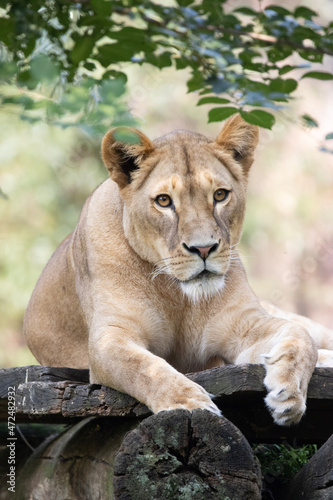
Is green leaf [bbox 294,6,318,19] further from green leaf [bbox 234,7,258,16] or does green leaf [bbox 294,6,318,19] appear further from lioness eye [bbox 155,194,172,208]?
lioness eye [bbox 155,194,172,208]

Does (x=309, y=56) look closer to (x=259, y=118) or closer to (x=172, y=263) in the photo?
(x=259, y=118)

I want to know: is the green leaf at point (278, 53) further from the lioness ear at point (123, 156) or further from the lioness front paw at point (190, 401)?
the lioness front paw at point (190, 401)

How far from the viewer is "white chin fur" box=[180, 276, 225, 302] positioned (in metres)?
3.28

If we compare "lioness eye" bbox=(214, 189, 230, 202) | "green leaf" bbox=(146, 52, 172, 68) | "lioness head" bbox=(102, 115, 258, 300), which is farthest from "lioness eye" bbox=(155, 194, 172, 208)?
"green leaf" bbox=(146, 52, 172, 68)

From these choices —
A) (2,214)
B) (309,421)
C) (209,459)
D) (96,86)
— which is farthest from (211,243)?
(2,214)

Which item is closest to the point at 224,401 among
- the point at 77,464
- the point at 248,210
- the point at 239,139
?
the point at 77,464

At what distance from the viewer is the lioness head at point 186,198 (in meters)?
3.25

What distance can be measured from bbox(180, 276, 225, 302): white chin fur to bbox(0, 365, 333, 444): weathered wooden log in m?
0.61

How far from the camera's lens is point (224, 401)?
2730 mm

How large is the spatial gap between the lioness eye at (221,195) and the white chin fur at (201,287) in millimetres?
381

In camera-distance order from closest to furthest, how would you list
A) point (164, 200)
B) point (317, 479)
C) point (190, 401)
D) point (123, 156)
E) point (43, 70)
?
1. point (43, 70)
2. point (317, 479)
3. point (190, 401)
4. point (164, 200)
5. point (123, 156)

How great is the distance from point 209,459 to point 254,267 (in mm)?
13047

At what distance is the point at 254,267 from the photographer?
15.2 metres

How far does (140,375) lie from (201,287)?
64cm
